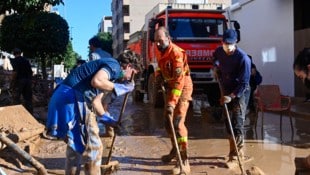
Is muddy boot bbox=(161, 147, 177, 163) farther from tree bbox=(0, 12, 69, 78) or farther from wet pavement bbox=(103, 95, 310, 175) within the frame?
tree bbox=(0, 12, 69, 78)

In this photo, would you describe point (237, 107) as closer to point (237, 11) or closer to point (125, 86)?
point (125, 86)

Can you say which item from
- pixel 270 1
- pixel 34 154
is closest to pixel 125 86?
pixel 34 154

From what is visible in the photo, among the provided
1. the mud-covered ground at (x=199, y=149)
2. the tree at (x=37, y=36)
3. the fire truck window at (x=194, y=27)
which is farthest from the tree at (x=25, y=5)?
the tree at (x=37, y=36)

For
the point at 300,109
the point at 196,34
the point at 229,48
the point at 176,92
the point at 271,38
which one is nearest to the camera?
the point at 176,92

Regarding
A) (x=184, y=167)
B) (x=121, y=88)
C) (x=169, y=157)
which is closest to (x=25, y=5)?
(x=169, y=157)

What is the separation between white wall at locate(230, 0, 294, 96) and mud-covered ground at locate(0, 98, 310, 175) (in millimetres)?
6082

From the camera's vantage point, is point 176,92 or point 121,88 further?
point 176,92

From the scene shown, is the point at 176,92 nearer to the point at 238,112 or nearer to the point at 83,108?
the point at 238,112

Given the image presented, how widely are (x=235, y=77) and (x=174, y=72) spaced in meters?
0.98

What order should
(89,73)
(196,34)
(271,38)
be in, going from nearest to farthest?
(89,73) < (196,34) < (271,38)

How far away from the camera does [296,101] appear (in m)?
16.0

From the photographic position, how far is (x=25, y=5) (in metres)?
11.4

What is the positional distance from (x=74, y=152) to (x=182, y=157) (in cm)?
204

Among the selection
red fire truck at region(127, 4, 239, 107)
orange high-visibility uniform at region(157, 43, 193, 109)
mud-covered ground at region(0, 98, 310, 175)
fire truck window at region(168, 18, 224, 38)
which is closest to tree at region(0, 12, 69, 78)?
red fire truck at region(127, 4, 239, 107)
